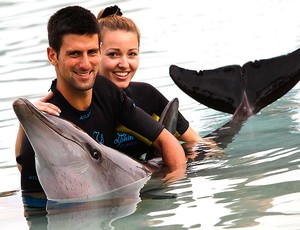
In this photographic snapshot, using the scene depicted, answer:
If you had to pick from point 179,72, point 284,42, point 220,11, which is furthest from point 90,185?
point 220,11

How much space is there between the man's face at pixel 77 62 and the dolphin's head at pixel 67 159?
1.41ft

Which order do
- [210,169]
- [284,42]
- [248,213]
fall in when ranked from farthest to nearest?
[284,42] < [210,169] < [248,213]

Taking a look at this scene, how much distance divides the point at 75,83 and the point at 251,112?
10.6 feet

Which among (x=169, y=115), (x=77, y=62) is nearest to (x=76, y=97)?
(x=77, y=62)

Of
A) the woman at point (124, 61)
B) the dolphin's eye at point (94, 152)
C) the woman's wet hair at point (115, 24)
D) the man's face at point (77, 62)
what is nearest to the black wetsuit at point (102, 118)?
the man's face at point (77, 62)

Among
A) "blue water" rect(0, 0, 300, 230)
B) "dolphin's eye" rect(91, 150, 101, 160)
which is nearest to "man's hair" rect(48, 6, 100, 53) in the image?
"dolphin's eye" rect(91, 150, 101, 160)

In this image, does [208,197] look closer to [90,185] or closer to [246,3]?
[90,185]

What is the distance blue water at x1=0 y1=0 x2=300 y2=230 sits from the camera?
6.08 meters

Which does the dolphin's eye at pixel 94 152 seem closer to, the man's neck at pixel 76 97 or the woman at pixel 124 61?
the man's neck at pixel 76 97

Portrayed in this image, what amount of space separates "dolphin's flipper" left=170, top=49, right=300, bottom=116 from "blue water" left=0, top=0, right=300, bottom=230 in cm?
25

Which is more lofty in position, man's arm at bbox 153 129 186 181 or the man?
the man

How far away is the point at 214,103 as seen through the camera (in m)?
9.60

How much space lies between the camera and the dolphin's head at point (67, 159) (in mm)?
6227

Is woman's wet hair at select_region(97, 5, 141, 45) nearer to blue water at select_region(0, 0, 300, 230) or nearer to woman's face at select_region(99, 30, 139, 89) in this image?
woman's face at select_region(99, 30, 139, 89)
